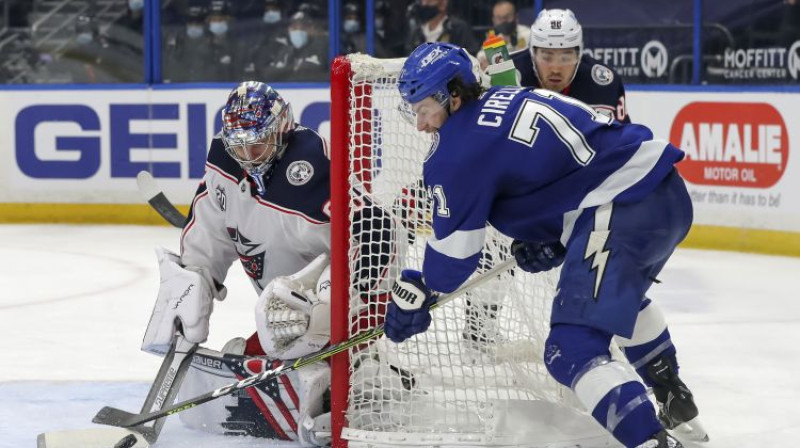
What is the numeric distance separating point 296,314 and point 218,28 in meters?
4.56

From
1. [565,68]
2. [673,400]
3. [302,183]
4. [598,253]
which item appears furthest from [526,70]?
[598,253]

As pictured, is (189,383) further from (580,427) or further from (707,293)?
(707,293)

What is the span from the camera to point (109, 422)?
128 inches

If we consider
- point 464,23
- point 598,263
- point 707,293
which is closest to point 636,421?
point 598,263

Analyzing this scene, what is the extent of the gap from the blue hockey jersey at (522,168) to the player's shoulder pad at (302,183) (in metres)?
0.66

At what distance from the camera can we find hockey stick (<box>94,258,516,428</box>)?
10.2ft

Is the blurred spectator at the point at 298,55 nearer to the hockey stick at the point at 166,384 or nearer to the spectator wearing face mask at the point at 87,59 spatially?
the spectator wearing face mask at the point at 87,59

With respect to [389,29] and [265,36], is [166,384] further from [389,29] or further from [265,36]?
[265,36]

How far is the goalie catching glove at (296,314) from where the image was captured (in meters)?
3.19

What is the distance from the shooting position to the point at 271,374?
3168mm

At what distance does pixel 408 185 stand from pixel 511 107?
785 millimetres

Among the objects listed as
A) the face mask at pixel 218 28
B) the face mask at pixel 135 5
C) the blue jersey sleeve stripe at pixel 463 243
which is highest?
the face mask at pixel 135 5

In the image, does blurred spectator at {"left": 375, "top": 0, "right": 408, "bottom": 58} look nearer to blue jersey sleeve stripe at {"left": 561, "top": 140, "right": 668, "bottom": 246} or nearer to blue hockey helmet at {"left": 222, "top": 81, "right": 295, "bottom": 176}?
blue hockey helmet at {"left": 222, "top": 81, "right": 295, "bottom": 176}


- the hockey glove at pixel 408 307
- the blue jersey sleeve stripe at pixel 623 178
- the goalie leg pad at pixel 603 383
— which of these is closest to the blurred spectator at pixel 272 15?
the hockey glove at pixel 408 307
